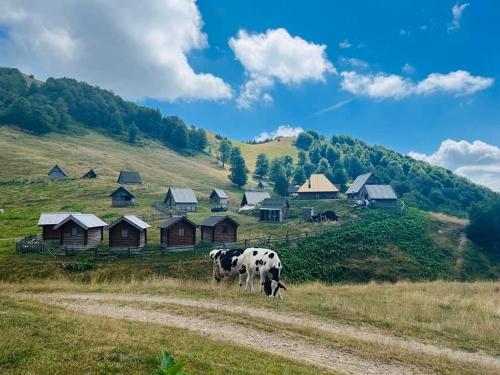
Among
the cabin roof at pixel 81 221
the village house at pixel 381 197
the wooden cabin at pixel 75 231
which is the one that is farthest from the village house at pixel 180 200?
A: the village house at pixel 381 197

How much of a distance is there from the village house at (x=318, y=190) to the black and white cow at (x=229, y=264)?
8051cm

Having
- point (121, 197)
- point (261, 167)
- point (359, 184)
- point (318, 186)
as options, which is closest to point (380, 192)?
point (359, 184)

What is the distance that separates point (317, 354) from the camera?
12.4 meters

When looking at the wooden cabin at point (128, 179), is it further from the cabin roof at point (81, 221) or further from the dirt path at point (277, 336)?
the dirt path at point (277, 336)

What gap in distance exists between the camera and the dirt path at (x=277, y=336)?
1183 centimetres

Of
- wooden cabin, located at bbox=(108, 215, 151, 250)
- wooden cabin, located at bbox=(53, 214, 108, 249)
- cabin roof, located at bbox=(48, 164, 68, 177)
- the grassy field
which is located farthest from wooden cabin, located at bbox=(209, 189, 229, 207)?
the grassy field

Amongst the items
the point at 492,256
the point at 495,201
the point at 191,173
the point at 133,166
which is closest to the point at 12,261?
the point at 492,256

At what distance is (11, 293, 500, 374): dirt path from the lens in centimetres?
1183

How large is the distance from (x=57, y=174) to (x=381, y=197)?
85740 mm

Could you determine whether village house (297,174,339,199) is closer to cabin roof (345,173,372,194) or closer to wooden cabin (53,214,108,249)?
cabin roof (345,173,372,194)

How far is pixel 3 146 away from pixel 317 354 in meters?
130

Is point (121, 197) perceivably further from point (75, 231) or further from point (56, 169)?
point (75, 231)

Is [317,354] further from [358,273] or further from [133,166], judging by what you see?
[133,166]

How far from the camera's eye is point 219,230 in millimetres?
52094
